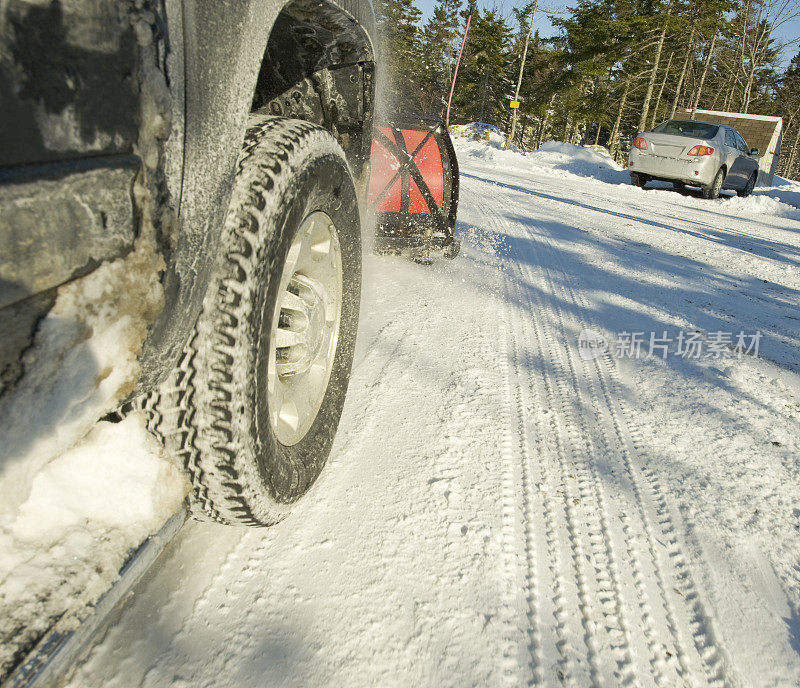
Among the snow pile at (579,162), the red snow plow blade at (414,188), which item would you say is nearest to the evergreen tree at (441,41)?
the snow pile at (579,162)

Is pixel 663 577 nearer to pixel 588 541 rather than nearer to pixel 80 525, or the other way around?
pixel 588 541

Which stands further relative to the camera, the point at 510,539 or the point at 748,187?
the point at 748,187

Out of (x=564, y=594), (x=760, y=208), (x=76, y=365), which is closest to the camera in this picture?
(x=76, y=365)

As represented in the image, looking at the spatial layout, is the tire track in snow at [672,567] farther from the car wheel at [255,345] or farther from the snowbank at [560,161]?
the snowbank at [560,161]

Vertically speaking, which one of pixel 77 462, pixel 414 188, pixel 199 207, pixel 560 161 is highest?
pixel 560 161

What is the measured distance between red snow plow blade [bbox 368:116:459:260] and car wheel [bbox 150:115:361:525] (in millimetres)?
2688

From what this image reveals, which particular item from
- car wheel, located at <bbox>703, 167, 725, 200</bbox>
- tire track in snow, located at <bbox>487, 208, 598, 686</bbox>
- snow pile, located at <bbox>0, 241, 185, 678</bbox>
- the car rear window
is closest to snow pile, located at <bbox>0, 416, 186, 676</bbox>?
snow pile, located at <bbox>0, 241, 185, 678</bbox>

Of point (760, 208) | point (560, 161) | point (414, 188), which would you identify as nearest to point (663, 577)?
point (414, 188)

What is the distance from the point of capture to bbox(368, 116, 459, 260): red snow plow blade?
4180 millimetres

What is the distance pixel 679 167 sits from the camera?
11.4 metres

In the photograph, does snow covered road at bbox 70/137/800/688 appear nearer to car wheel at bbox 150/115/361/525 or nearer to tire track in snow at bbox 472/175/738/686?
tire track in snow at bbox 472/175/738/686

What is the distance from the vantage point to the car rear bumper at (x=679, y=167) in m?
11.2

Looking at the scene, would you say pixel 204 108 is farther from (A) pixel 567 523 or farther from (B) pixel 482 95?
(B) pixel 482 95

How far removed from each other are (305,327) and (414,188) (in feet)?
9.83
